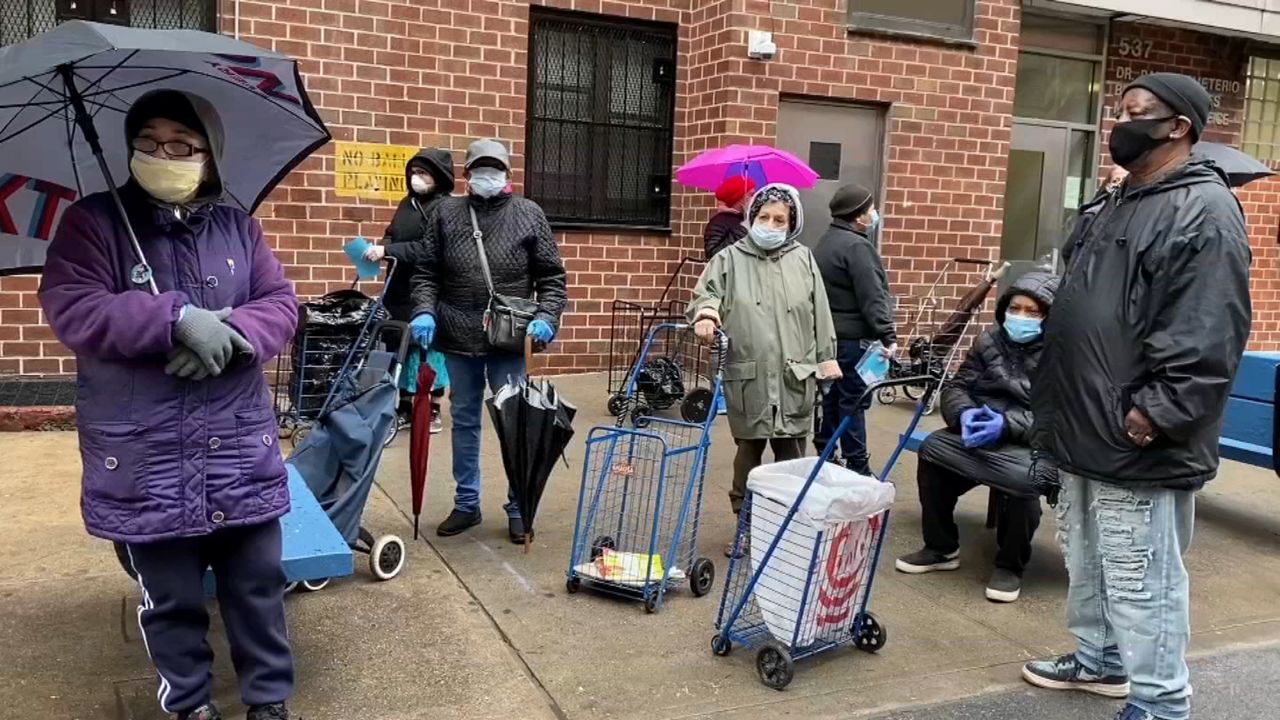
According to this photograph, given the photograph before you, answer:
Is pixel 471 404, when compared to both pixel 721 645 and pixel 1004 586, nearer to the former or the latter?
pixel 721 645

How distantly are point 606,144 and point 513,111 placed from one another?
92cm

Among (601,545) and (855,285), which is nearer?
(601,545)

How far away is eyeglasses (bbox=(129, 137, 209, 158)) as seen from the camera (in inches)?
117

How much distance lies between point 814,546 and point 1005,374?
1.73 metres

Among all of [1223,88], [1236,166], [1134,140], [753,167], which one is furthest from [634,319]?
[1223,88]

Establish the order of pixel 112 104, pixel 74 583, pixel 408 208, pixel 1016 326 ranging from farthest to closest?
1. pixel 408 208
2. pixel 1016 326
3. pixel 74 583
4. pixel 112 104

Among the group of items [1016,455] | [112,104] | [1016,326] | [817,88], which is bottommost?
[1016,455]

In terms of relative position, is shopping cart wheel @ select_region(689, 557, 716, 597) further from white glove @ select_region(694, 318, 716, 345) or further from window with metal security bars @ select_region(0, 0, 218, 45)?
window with metal security bars @ select_region(0, 0, 218, 45)

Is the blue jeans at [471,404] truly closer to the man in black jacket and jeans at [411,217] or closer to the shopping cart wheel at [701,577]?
the shopping cart wheel at [701,577]

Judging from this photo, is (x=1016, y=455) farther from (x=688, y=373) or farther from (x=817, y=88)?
(x=817, y=88)

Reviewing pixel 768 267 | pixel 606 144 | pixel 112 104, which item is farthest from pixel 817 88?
pixel 112 104

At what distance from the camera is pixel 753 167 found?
7473 millimetres

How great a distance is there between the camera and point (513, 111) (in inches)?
345

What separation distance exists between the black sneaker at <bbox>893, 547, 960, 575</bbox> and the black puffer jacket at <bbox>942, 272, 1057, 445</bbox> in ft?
2.03
